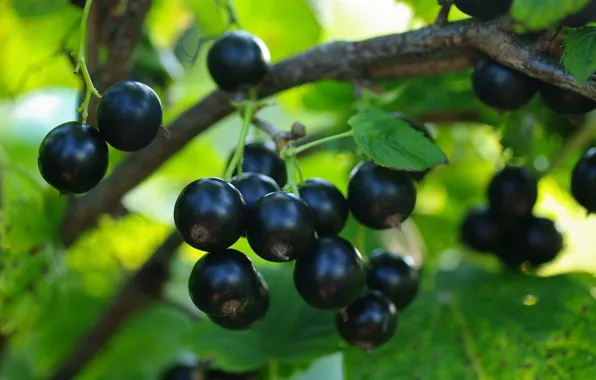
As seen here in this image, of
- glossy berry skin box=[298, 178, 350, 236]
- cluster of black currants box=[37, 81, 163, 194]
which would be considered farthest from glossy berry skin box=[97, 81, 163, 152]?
glossy berry skin box=[298, 178, 350, 236]

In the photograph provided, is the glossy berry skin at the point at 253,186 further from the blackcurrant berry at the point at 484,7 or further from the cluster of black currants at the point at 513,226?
the cluster of black currants at the point at 513,226

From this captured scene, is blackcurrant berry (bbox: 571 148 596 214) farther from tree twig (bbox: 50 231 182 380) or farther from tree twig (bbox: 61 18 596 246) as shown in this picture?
tree twig (bbox: 50 231 182 380)

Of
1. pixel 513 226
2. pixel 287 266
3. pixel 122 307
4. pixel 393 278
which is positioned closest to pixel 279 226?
pixel 393 278

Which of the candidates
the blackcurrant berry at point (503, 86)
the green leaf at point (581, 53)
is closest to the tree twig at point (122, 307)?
the blackcurrant berry at point (503, 86)

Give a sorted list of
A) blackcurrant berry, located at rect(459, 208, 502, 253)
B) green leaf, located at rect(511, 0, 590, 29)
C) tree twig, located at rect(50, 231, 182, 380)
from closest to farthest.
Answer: green leaf, located at rect(511, 0, 590, 29) → blackcurrant berry, located at rect(459, 208, 502, 253) → tree twig, located at rect(50, 231, 182, 380)

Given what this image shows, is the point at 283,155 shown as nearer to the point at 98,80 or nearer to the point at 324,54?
the point at 324,54

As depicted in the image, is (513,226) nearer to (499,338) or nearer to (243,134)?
(499,338)
